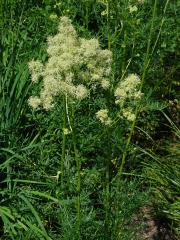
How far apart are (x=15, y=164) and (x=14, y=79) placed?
734 mm

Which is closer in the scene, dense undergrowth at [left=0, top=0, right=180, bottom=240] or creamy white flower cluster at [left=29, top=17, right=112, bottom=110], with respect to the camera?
creamy white flower cluster at [left=29, top=17, right=112, bottom=110]

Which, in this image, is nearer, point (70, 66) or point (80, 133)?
point (70, 66)

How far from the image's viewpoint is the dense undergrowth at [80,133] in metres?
2.39

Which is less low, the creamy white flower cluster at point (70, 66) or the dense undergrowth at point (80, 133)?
the creamy white flower cluster at point (70, 66)

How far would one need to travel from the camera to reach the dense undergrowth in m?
2.39

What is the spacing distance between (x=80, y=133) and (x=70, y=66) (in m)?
1.30

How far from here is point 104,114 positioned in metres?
2.38

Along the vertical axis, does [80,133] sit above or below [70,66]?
below

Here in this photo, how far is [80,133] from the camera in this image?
351cm

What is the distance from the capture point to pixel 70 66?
226 centimetres

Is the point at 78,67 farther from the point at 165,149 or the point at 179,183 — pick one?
the point at 165,149

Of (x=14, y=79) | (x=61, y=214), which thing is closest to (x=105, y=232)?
(x=61, y=214)

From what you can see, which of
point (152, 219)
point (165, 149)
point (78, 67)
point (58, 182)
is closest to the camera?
point (78, 67)

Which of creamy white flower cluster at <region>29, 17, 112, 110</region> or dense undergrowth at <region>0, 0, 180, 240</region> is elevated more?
creamy white flower cluster at <region>29, 17, 112, 110</region>
